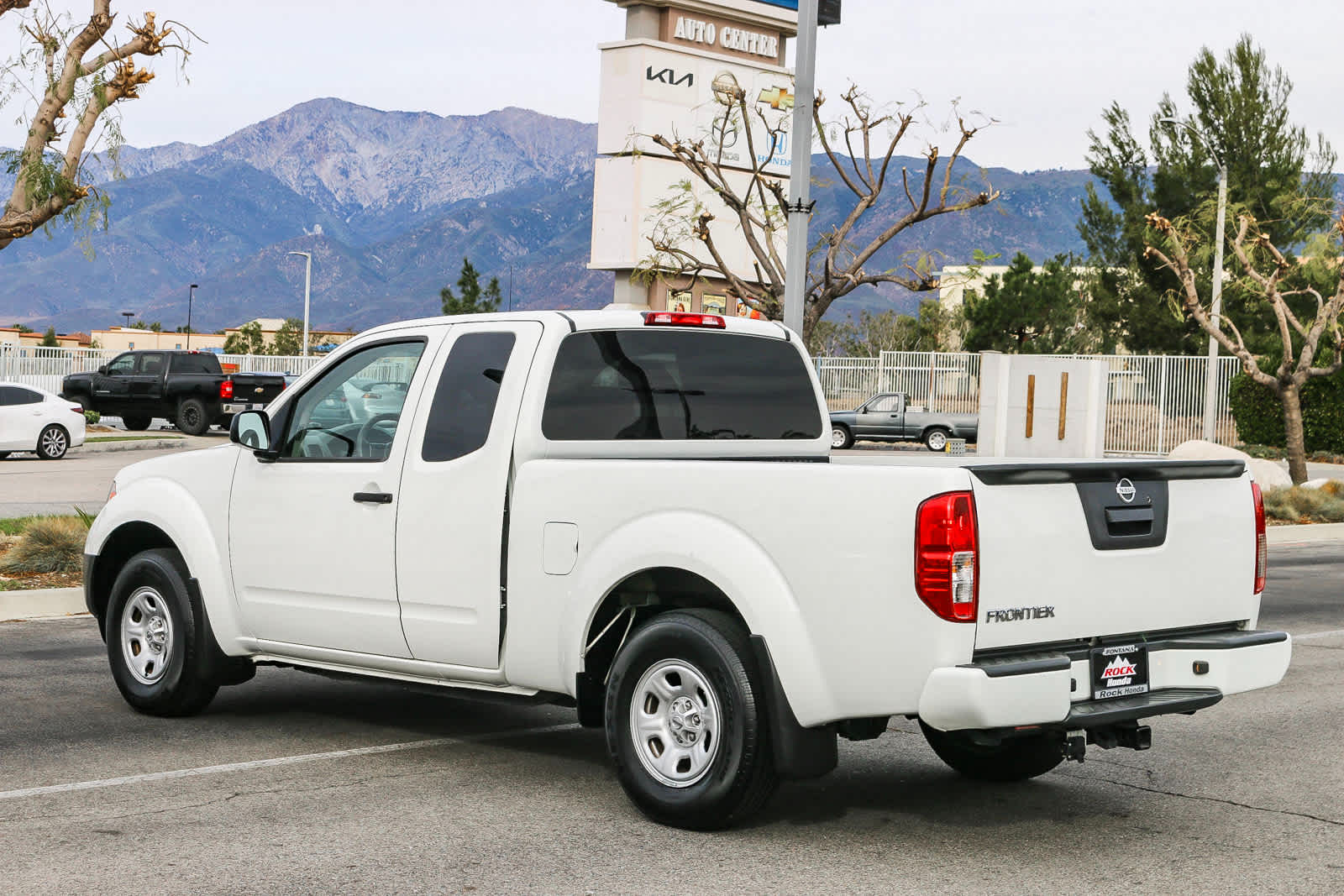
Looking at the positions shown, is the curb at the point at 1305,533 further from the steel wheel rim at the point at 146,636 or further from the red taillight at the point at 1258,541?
the steel wheel rim at the point at 146,636

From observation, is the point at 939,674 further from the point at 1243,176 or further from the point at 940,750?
the point at 1243,176

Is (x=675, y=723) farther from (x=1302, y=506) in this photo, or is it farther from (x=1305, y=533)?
(x=1302, y=506)

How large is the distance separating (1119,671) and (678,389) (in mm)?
2418

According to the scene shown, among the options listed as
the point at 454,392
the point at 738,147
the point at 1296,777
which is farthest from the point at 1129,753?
the point at 738,147

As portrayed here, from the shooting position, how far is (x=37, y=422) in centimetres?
2848

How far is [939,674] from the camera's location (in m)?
5.36

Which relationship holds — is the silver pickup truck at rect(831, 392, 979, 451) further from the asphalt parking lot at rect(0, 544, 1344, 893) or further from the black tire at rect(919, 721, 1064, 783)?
the black tire at rect(919, 721, 1064, 783)

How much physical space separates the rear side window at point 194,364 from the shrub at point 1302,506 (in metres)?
24.8

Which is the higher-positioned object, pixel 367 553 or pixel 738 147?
pixel 738 147

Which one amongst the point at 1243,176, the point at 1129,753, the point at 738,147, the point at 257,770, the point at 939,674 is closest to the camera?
the point at 939,674

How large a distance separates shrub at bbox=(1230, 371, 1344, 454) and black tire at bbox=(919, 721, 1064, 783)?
35.4 meters

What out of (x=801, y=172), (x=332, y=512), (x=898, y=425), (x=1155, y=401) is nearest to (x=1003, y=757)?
(x=332, y=512)

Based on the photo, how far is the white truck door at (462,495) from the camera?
265 inches

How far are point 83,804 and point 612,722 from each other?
2118mm
